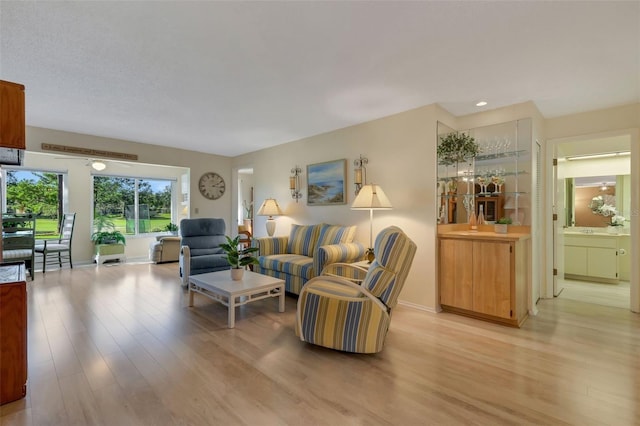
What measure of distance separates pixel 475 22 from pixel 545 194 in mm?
2856

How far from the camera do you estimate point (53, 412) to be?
1.60 meters

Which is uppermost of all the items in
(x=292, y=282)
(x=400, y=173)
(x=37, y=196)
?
(x=400, y=173)

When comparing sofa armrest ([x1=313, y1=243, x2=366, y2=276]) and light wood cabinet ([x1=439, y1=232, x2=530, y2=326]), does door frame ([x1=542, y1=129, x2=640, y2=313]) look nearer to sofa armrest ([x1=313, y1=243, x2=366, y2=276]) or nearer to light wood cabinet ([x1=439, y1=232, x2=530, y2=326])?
light wood cabinet ([x1=439, y1=232, x2=530, y2=326])

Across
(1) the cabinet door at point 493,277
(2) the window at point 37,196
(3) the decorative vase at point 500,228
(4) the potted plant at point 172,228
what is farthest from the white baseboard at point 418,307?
(2) the window at point 37,196

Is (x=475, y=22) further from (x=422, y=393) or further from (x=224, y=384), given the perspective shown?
(x=224, y=384)

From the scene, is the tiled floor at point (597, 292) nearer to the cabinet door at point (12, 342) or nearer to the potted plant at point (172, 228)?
the cabinet door at point (12, 342)

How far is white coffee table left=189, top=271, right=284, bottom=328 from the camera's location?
2.81 meters

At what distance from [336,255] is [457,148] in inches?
78.2

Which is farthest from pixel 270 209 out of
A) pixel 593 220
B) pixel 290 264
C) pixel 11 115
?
pixel 593 220

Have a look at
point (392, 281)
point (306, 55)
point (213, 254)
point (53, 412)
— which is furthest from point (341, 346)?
point (213, 254)

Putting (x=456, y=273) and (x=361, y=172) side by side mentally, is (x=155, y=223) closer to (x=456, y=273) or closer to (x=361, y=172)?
(x=361, y=172)

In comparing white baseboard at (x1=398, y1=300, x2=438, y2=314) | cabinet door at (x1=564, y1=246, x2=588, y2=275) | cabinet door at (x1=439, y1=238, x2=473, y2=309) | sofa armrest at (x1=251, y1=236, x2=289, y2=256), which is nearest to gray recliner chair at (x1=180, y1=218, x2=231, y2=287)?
sofa armrest at (x1=251, y1=236, x2=289, y2=256)

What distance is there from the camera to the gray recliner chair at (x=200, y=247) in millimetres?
4180

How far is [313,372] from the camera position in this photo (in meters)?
2.02
